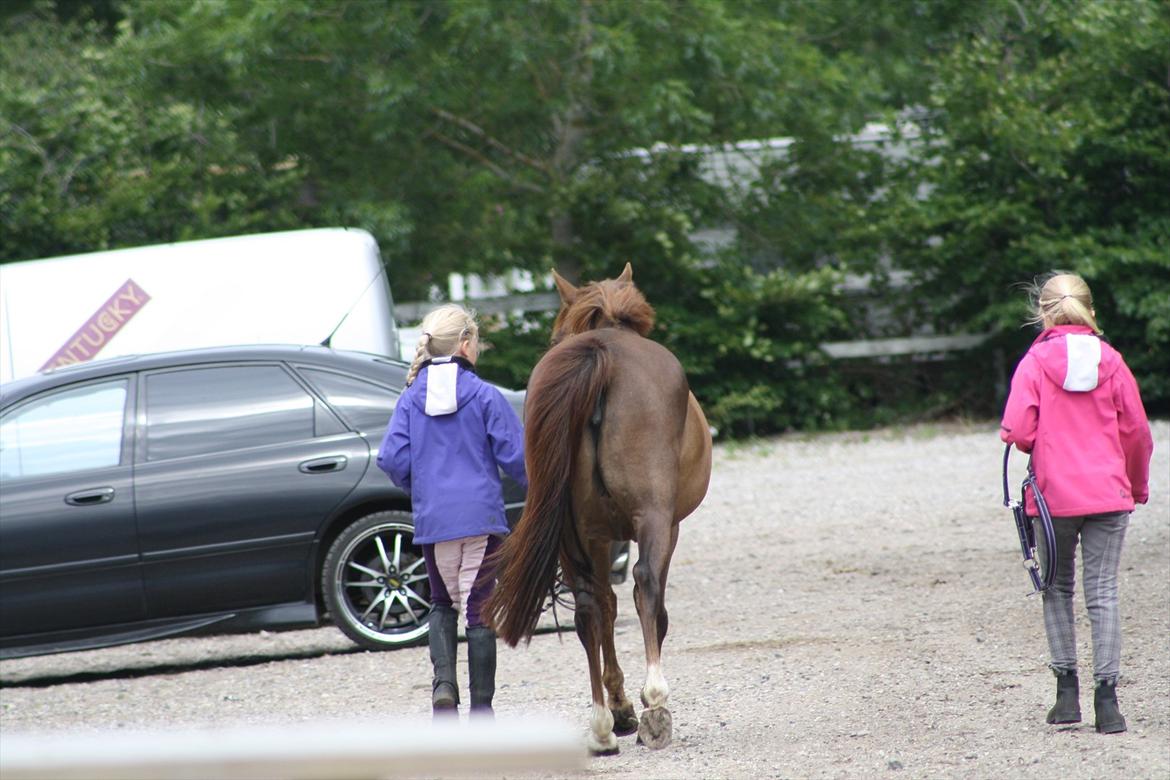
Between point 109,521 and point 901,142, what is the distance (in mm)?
12945

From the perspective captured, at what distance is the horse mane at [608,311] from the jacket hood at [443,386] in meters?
0.56

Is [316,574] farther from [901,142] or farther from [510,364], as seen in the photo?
[901,142]

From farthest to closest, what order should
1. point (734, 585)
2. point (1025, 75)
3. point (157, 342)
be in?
point (1025, 75) < point (157, 342) < point (734, 585)

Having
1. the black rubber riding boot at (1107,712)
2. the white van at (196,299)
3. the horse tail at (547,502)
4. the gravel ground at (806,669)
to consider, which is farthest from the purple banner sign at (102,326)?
the black rubber riding boot at (1107,712)

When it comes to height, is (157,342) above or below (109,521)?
above

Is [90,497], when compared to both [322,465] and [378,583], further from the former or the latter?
[378,583]

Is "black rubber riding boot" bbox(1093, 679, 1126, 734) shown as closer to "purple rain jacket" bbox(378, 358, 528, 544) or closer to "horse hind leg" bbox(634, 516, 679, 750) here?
"horse hind leg" bbox(634, 516, 679, 750)

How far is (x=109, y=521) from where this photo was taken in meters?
8.23

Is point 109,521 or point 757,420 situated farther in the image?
point 757,420

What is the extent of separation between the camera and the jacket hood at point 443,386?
606cm

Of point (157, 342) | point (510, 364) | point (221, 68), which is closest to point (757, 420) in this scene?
point (510, 364)

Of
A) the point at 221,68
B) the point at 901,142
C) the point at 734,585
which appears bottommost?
the point at 734,585

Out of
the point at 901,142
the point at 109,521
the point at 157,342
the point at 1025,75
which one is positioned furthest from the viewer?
the point at 901,142

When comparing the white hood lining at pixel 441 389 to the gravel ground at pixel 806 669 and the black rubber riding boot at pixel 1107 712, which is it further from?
the black rubber riding boot at pixel 1107 712
